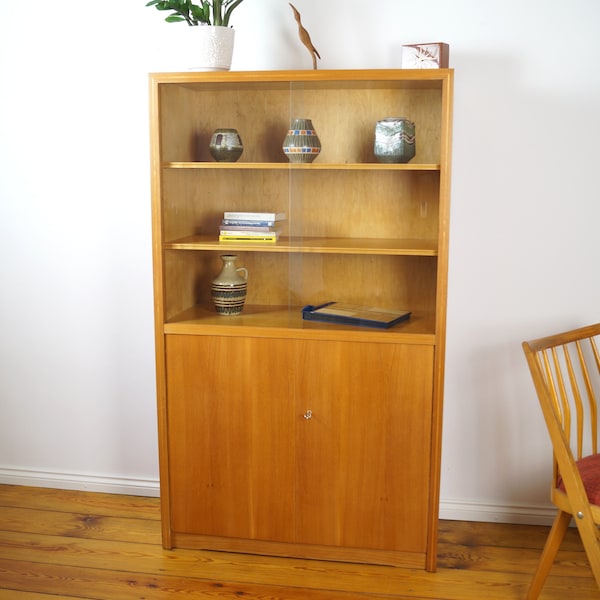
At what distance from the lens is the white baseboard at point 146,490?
111 inches

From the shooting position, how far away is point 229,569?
2516mm

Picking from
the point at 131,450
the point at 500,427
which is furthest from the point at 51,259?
the point at 500,427

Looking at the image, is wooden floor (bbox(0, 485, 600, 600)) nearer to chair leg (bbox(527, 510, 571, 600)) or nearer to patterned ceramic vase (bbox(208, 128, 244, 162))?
chair leg (bbox(527, 510, 571, 600))

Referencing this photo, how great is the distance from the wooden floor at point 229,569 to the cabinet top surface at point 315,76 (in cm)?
161

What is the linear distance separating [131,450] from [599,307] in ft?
6.26

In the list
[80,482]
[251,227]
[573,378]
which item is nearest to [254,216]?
[251,227]

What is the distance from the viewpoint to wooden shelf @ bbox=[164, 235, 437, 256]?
2.40 metres

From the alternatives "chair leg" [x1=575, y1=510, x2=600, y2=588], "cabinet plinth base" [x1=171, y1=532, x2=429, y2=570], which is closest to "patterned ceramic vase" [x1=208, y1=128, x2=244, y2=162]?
"cabinet plinth base" [x1=171, y1=532, x2=429, y2=570]

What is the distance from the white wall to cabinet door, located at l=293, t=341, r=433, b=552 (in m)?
0.42

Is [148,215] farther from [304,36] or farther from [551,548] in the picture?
[551,548]

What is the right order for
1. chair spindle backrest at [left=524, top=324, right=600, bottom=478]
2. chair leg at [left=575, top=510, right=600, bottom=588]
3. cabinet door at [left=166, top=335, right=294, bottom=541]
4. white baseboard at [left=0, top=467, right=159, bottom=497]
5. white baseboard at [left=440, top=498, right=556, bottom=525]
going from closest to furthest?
chair leg at [left=575, top=510, right=600, bottom=588]
chair spindle backrest at [left=524, top=324, right=600, bottom=478]
cabinet door at [left=166, top=335, right=294, bottom=541]
white baseboard at [left=440, top=498, right=556, bottom=525]
white baseboard at [left=0, top=467, right=159, bottom=497]

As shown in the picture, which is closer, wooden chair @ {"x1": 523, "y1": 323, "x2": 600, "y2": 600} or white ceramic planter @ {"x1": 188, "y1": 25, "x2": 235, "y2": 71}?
wooden chair @ {"x1": 523, "y1": 323, "x2": 600, "y2": 600}

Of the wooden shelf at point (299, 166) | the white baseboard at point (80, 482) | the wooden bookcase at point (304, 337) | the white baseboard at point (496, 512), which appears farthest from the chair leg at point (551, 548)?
the white baseboard at point (80, 482)

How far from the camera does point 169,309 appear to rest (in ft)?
8.36
